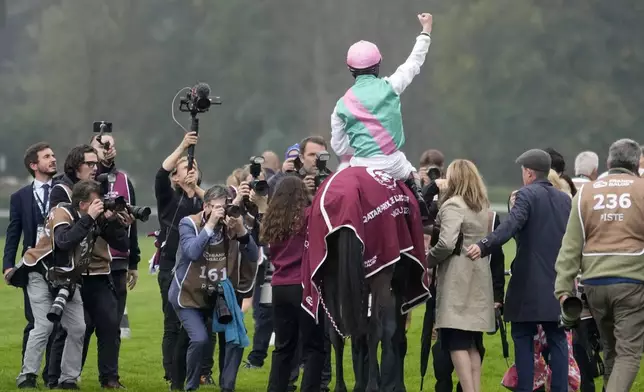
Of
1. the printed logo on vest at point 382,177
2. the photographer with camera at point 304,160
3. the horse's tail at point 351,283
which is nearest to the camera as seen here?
the horse's tail at point 351,283

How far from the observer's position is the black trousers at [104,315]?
11.0m

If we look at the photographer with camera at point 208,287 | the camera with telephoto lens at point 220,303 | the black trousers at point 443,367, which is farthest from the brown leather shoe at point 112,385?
the black trousers at point 443,367

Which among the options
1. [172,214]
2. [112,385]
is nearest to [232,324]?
[112,385]

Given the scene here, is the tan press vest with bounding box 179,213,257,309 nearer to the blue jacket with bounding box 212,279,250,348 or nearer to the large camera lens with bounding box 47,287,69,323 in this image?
the blue jacket with bounding box 212,279,250,348

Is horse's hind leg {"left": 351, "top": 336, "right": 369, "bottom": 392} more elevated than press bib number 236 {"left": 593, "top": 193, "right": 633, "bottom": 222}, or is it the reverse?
press bib number 236 {"left": 593, "top": 193, "right": 633, "bottom": 222}

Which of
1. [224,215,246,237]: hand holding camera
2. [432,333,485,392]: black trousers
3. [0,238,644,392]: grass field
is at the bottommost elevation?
[0,238,644,392]: grass field

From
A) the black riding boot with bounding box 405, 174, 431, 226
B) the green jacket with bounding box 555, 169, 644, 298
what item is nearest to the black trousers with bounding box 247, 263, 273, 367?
the black riding boot with bounding box 405, 174, 431, 226

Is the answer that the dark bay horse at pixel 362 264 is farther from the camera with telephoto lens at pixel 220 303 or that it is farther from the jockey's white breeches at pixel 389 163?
the camera with telephoto lens at pixel 220 303

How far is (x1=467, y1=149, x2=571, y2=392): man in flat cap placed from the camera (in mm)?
9883

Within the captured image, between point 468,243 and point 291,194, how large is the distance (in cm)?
137

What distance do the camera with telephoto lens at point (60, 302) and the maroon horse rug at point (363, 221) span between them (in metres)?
2.37

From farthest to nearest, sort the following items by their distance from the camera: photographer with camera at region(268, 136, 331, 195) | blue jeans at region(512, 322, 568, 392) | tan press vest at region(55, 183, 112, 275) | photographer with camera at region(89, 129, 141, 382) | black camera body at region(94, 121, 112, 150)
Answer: black camera body at region(94, 121, 112, 150) → photographer with camera at region(89, 129, 141, 382) → photographer with camera at region(268, 136, 331, 195) → tan press vest at region(55, 183, 112, 275) → blue jeans at region(512, 322, 568, 392)

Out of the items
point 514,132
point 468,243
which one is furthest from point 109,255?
point 514,132

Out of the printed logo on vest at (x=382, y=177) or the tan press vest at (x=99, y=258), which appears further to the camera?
the tan press vest at (x=99, y=258)
